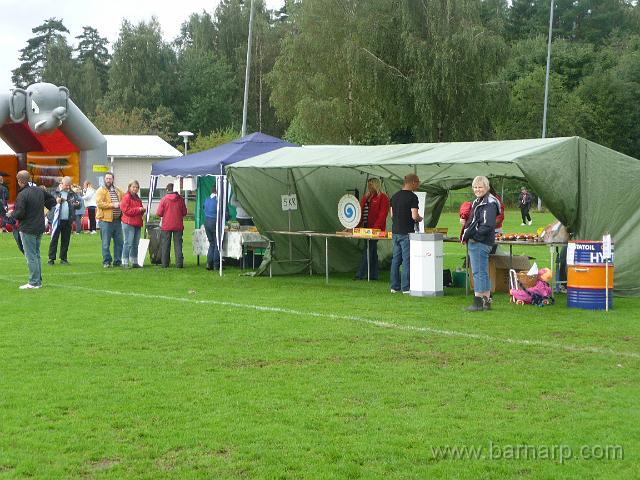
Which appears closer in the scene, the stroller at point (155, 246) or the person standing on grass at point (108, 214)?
the person standing on grass at point (108, 214)

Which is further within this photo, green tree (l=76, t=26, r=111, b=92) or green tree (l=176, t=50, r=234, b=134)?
green tree (l=76, t=26, r=111, b=92)

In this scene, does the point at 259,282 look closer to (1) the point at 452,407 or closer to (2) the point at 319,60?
(1) the point at 452,407

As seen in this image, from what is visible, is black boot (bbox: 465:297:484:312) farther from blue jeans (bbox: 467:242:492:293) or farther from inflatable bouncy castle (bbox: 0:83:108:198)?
inflatable bouncy castle (bbox: 0:83:108:198)

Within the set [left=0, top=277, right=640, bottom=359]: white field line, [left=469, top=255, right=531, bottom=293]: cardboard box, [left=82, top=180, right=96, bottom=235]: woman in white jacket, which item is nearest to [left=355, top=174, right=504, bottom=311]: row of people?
[left=469, top=255, right=531, bottom=293]: cardboard box

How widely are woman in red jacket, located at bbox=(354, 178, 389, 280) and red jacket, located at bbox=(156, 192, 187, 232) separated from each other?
4022mm

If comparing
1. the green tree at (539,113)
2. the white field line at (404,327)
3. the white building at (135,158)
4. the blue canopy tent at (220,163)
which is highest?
the green tree at (539,113)

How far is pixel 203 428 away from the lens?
668 cm

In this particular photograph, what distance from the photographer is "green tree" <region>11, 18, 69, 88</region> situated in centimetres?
9688

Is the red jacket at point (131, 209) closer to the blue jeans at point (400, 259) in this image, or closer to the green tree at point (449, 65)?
the blue jeans at point (400, 259)

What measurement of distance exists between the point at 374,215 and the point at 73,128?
18.5 meters

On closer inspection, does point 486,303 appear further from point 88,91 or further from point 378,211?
point 88,91

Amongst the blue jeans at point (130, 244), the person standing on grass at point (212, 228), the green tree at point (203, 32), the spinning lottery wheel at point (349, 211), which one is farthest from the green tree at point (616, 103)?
the spinning lottery wheel at point (349, 211)

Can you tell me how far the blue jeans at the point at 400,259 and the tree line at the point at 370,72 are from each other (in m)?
30.0

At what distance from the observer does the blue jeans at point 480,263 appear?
12.5 metres
